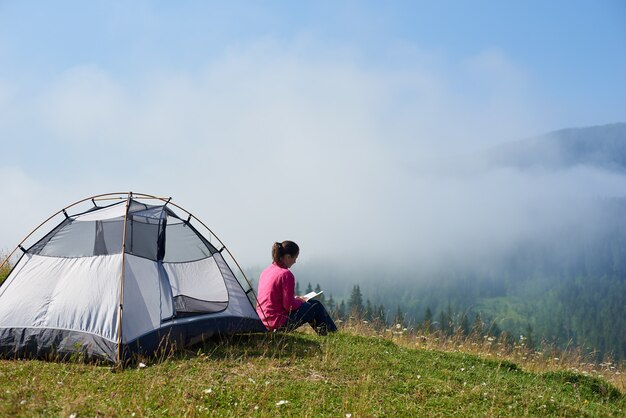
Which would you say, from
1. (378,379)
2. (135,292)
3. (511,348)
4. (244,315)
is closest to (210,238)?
(244,315)

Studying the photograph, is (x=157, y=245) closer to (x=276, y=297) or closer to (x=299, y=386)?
(x=276, y=297)

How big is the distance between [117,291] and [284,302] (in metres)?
3.24

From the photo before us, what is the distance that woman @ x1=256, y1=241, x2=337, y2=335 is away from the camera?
36.0ft

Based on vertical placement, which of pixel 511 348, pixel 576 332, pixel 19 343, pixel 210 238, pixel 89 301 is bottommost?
pixel 576 332

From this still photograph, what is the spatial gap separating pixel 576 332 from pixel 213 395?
701ft

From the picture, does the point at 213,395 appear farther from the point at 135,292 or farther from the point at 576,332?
the point at 576,332

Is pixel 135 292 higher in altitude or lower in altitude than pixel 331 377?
higher

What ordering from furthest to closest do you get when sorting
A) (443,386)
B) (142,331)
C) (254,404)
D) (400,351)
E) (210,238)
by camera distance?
(210,238), (400,351), (142,331), (443,386), (254,404)

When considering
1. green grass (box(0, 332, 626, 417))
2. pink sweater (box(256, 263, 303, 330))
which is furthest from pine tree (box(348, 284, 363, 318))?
green grass (box(0, 332, 626, 417))

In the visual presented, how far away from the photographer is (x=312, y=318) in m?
11.4

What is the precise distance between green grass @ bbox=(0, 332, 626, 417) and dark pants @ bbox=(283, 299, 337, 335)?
0.49 meters

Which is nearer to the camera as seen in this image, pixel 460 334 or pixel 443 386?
pixel 443 386

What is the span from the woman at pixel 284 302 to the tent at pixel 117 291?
Answer: 1.00 ft

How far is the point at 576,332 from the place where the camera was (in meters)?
196
